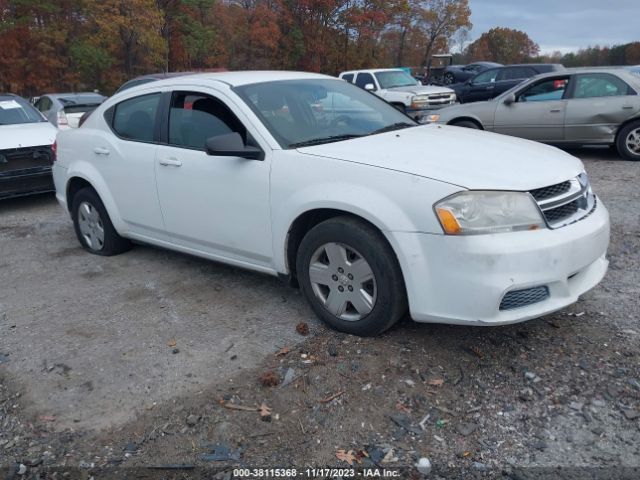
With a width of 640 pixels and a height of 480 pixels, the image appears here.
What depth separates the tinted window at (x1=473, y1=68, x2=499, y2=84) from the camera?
713 inches

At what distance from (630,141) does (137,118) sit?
25.5ft

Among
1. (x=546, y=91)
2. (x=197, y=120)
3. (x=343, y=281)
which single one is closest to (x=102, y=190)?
(x=197, y=120)

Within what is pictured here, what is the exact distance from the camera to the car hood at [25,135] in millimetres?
7828

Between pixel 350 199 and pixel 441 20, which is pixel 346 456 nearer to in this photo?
pixel 350 199

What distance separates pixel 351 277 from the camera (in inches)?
140

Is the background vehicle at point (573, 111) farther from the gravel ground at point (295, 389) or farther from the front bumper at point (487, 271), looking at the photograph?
the front bumper at point (487, 271)

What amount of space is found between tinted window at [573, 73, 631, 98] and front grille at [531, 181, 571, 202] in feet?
22.9

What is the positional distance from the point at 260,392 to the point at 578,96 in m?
8.51

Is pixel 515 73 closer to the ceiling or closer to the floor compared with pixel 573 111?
closer to the ceiling

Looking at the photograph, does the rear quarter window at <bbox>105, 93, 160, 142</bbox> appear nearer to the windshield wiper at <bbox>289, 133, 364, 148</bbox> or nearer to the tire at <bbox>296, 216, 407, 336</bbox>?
the windshield wiper at <bbox>289, 133, 364, 148</bbox>

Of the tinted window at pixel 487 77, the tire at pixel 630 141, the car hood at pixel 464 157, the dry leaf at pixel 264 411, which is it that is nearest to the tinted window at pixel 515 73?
the tinted window at pixel 487 77

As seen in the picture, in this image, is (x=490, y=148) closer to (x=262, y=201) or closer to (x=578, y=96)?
(x=262, y=201)

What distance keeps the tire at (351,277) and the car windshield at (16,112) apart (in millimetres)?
7030

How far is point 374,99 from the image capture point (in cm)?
498
